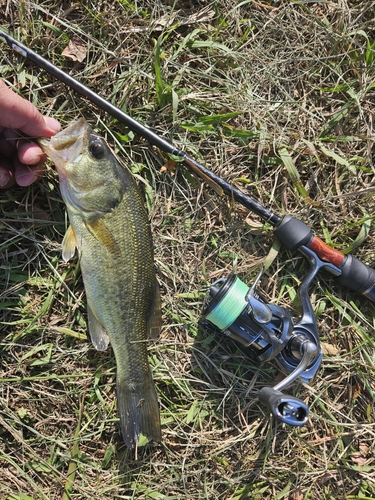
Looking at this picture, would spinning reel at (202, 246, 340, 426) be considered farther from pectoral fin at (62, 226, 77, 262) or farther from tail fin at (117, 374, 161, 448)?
pectoral fin at (62, 226, 77, 262)

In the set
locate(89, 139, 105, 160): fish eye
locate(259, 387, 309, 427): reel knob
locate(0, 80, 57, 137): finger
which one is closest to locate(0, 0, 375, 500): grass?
locate(0, 80, 57, 137): finger

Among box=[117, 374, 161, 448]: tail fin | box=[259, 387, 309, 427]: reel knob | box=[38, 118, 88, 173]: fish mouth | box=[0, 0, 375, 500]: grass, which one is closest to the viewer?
box=[259, 387, 309, 427]: reel knob

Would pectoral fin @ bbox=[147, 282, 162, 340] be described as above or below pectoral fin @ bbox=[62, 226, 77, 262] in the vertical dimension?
below

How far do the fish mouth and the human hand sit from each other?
17cm

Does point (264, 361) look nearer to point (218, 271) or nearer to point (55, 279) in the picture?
point (218, 271)

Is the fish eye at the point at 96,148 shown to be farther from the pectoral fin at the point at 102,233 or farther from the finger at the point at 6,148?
the finger at the point at 6,148

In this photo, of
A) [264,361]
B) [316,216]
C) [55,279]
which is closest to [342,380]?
[264,361]

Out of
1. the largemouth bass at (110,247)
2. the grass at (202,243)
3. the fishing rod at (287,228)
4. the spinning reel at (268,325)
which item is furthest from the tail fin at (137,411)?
the fishing rod at (287,228)

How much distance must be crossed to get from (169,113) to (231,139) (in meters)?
0.50

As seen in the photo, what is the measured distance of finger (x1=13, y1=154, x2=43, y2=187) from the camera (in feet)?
9.84

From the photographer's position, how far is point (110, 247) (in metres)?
2.81

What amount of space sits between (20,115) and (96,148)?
19.9 inches

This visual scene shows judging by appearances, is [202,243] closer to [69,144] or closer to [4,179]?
[69,144]

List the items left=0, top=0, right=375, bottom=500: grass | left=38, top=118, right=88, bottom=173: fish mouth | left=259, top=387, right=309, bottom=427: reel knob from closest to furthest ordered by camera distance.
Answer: left=259, top=387, right=309, bottom=427: reel knob
left=38, top=118, right=88, bottom=173: fish mouth
left=0, top=0, right=375, bottom=500: grass
